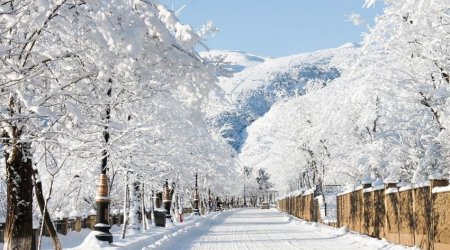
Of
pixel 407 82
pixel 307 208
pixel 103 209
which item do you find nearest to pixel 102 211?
pixel 103 209

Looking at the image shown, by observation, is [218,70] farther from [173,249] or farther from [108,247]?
[173,249]

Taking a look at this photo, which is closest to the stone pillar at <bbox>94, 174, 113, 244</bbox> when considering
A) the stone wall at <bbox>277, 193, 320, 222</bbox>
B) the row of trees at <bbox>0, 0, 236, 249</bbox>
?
the row of trees at <bbox>0, 0, 236, 249</bbox>

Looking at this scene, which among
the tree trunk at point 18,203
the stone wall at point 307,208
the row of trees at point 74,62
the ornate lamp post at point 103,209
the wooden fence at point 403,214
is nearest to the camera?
the row of trees at point 74,62

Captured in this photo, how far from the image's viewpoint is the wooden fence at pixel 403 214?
1444 cm

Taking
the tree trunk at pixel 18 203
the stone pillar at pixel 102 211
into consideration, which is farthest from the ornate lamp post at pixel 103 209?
the tree trunk at pixel 18 203

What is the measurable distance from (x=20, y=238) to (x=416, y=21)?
33.4 feet

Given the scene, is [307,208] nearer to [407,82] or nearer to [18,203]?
[407,82]

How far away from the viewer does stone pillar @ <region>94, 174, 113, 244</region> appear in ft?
53.9

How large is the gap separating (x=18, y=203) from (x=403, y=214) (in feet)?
39.2

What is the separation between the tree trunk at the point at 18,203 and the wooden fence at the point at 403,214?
367 inches

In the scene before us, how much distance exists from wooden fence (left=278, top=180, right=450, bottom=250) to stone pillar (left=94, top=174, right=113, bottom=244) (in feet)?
28.1

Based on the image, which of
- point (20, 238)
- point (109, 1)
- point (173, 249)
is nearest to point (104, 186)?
point (173, 249)

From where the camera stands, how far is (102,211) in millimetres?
16781

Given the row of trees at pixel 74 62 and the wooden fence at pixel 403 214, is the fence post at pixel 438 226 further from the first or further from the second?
the row of trees at pixel 74 62
